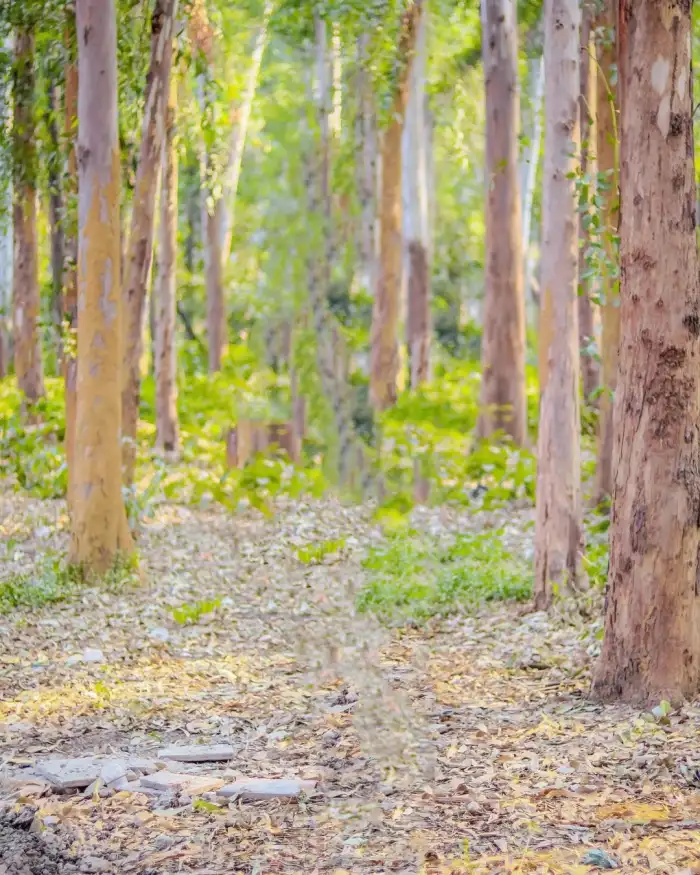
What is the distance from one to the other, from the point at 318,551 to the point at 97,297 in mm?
3050

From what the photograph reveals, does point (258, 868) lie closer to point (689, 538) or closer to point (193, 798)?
point (193, 798)

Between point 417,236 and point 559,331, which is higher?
point 417,236

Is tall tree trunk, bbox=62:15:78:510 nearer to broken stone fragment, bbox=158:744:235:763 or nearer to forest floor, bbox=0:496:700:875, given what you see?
forest floor, bbox=0:496:700:875

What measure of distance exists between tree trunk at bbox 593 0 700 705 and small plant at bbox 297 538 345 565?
4790 millimetres

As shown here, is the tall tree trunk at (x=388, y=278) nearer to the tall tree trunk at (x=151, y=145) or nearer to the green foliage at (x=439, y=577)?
the green foliage at (x=439, y=577)

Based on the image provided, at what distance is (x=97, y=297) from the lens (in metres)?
8.80

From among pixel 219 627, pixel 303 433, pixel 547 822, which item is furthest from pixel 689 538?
pixel 303 433

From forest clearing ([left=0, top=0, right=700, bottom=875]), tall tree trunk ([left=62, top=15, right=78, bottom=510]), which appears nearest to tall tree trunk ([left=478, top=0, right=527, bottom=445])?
forest clearing ([left=0, top=0, right=700, bottom=875])

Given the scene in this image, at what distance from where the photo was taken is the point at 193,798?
4.66 metres

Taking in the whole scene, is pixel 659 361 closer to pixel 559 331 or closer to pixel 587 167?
pixel 559 331

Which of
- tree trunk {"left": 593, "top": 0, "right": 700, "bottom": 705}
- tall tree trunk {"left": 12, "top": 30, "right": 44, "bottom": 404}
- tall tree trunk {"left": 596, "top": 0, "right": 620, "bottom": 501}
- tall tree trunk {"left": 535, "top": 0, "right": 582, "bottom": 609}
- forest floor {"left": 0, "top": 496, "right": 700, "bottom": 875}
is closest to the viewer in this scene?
forest floor {"left": 0, "top": 496, "right": 700, "bottom": 875}

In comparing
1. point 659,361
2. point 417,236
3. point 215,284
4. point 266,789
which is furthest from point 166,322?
point 266,789

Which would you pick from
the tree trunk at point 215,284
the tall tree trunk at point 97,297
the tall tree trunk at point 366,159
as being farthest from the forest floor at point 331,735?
the tree trunk at point 215,284

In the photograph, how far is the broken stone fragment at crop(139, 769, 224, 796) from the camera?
4746mm
